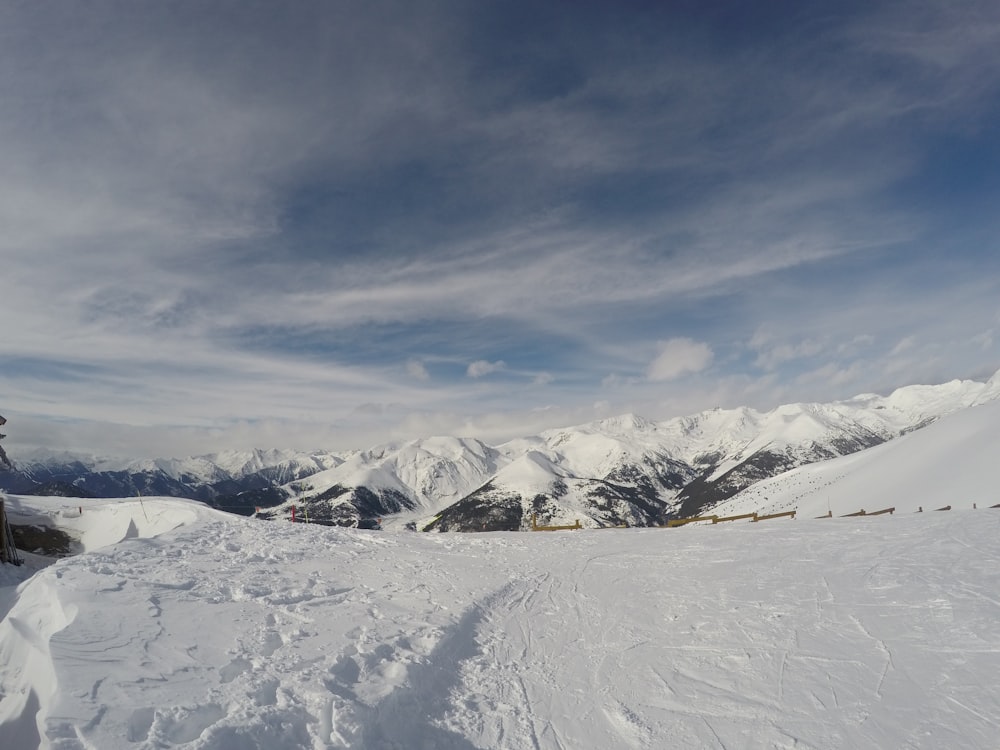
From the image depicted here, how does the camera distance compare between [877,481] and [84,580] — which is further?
[877,481]

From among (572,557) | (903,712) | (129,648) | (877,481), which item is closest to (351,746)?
(129,648)

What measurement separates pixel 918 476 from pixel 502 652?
2142 inches

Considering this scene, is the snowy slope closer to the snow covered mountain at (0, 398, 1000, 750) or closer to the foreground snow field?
the snow covered mountain at (0, 398, 1000, 750)

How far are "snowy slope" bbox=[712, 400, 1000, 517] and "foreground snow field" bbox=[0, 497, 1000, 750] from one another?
28868mm

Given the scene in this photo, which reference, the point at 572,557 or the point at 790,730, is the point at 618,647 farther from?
the point at 572,557

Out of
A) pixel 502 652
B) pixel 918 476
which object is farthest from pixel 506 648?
pixel 918 476

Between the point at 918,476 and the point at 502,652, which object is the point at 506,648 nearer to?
the point at 502,652

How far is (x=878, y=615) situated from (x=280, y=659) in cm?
1318

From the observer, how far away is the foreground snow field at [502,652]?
721 cm

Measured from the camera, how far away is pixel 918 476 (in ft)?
154

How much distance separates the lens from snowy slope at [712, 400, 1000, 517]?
1528 inches

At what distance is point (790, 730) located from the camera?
24.6 feet

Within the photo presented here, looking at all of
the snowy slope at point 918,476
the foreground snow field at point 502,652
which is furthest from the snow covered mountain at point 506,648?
the snowy slope at point 918,476

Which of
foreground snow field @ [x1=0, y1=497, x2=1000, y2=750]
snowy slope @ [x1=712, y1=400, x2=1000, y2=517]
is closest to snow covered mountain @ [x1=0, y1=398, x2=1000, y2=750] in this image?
foreground snow field @ [x1=0, y1=497, x2=1000, y2=750]
